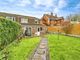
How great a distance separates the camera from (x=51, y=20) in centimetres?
6512

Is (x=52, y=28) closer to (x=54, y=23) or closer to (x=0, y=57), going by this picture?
(x=54, y=23)

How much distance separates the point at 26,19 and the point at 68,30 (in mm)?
13440

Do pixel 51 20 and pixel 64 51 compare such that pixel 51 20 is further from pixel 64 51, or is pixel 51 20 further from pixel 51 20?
pixel 64 51

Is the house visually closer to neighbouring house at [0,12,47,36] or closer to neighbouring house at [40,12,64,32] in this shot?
neighbouring house at [40,12,64,32]

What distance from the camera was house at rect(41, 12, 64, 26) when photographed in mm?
63756

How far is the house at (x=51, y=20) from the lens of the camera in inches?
2510

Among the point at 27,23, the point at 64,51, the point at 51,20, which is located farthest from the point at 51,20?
the point at 64,51

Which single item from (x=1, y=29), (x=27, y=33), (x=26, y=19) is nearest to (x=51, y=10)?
(x=26, y=19)

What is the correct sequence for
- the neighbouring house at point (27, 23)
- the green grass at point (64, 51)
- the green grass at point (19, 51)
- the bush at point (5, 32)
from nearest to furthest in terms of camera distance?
the green grass at point (19, 51) < the green grass at point (64, 51) < the bush at point (5, 32) < the neighbouring house at point (27, 23)

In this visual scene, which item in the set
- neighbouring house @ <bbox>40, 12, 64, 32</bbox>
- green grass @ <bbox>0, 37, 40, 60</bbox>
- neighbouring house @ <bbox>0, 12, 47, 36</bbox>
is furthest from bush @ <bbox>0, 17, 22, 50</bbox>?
neighbouring house @ <bbox>40, 12, 64, 32</bbox>

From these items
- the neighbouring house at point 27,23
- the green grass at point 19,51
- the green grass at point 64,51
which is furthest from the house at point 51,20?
the green grass at point 19,51

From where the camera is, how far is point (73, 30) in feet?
138

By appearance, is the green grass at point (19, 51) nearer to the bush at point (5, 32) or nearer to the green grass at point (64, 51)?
the bush at point (5, 32)

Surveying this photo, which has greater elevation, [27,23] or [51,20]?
[51,20]
